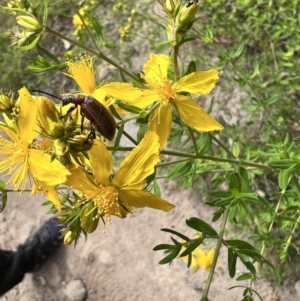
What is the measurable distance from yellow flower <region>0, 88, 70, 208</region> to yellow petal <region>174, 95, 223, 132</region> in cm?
43

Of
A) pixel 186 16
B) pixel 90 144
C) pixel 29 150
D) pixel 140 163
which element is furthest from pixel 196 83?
pixel 29 150

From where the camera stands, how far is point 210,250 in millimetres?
2664

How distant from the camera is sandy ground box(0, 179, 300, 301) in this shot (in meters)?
3.17

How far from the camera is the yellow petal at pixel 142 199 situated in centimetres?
139

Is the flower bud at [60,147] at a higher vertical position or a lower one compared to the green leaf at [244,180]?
higher

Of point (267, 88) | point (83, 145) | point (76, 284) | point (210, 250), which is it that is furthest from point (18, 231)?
point (83, 145)

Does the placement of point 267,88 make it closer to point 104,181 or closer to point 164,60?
point 164,60

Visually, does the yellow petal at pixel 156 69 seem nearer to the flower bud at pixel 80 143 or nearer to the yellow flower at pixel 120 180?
the yellow flower at pixel 120 180

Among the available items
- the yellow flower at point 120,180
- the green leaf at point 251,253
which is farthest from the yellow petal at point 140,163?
the green leaf at point 251,253

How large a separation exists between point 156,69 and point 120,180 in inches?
15.4

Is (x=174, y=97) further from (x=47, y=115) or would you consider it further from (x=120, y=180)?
(x=47, y=115)

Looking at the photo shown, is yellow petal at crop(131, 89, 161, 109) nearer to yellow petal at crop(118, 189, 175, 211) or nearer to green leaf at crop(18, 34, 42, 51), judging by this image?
yellow petal at crop(118, 189, 175, 211)

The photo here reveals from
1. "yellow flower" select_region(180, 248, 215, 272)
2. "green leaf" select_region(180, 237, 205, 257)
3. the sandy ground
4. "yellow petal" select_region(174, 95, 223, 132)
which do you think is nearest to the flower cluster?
"yellow petal" select_region(174, 95, 223, 132)

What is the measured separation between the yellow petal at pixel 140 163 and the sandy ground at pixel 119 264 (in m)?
1.73
